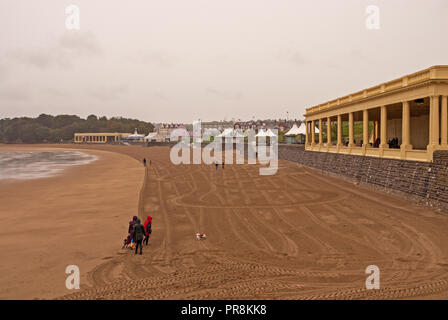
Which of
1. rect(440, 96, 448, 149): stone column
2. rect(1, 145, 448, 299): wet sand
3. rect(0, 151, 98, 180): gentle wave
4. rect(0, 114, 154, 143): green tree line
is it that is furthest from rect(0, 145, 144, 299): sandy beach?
rect(0, 114, 154, 143): green tree line

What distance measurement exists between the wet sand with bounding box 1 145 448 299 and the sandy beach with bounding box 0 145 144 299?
25cm

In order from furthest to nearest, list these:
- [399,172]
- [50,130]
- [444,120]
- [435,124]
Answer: [50,130] → [399,172] → [444,120] → [435,124]

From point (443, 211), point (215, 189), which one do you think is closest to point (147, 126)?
point (215, 189)

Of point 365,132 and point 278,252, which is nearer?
point 278,252

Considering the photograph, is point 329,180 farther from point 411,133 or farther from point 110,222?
point 110,222

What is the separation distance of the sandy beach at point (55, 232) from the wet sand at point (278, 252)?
25cm

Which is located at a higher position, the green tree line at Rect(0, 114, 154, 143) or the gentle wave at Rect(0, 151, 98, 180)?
the green tree line at Rect(0, 114, 154, 143)

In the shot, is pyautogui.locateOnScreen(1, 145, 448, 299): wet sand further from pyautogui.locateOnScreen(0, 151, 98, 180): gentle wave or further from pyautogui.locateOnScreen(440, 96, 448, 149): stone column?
pyautogui.locateOnScreen(0, 151, 98, 180): gentle wave

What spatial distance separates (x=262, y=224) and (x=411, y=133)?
20.5 metres

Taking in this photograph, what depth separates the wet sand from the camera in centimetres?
859

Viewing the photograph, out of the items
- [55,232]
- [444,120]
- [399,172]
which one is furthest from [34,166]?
[444,120]

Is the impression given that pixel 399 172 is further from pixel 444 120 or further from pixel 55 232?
pixel 55 232

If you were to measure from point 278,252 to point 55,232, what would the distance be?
10597mm

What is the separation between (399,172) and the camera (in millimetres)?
20594
